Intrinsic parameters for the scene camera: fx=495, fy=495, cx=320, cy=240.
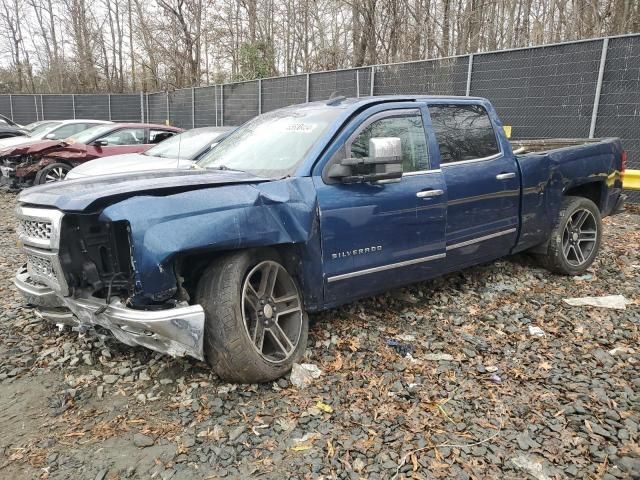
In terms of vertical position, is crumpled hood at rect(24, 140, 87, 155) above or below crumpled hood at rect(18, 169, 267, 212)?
above

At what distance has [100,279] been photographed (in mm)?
2951

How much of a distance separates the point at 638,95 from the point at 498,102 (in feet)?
7.76

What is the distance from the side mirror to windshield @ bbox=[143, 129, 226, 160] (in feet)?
15.1

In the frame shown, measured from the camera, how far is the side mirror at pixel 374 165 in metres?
3.35

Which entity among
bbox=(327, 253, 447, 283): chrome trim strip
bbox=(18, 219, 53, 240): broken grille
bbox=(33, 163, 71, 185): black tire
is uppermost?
bbox=(18, 219, 53, 240): broken grille

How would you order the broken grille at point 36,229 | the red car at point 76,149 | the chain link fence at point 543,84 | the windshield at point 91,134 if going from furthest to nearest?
the windshield at point 91,134 → the red car at point 76,149 → the chain link fence at point 543,84 → the broken grille at point 36,229

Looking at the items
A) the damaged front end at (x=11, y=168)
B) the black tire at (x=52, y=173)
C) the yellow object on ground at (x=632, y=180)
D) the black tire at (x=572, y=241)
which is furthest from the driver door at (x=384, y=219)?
the damaged front end at (x=11, y=168)

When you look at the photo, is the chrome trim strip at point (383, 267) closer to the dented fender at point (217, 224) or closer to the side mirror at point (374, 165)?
the dented fender at point (217, 224)

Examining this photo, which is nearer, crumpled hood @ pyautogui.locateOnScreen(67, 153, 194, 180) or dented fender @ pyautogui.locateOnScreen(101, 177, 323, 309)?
dented fender @ pyautogui.locateOnScreen(101, 177, 323, 309)

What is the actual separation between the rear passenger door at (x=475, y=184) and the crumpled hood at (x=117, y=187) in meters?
1.75

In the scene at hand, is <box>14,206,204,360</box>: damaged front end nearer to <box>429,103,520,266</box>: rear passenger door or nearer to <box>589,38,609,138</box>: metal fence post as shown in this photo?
<box>429,103,520,266</box>: rear passenger door

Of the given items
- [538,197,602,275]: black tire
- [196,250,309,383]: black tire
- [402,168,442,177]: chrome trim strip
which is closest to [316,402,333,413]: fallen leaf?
[196,250,309,383]: black tire

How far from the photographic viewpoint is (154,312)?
2.68m

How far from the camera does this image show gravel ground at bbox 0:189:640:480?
8.17 feet
